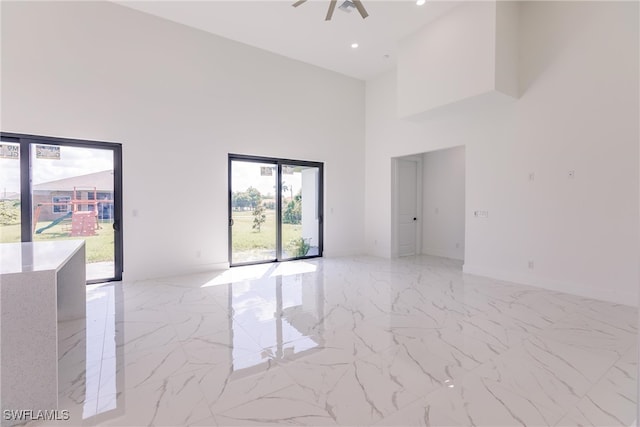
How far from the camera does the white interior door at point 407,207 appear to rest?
7.12m

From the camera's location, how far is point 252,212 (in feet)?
19.3

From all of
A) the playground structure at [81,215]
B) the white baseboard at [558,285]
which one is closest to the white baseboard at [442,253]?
the white baseboard at [558,285]

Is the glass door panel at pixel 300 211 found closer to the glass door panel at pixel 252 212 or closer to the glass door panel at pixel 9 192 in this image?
the glass door panel at pixel 252 212

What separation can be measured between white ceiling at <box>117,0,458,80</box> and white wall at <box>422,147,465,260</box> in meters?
2.68

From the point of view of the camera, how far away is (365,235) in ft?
24.1

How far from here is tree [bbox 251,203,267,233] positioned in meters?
5.92

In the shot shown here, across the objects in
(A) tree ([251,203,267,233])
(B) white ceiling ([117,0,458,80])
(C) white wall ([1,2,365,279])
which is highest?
(B) white ceiling ([117,0,458,80])

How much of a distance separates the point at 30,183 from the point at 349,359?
4824 millimetres

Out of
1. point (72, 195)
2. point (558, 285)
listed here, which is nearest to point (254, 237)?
point (72, 195)

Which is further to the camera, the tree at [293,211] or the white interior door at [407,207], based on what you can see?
the white interior door at [407,207]

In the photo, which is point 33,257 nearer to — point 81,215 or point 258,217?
point 81,215

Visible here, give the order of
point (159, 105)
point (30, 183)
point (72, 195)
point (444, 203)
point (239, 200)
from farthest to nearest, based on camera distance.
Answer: point (444, 203) < point (239, 200) < point (159, 105) < point (72, 195) < point (30, 183)

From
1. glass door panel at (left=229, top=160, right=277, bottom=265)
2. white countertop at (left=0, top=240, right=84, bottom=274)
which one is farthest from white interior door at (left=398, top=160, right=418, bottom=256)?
white countertop at (left=0, top=240, right=84, bottom=274)

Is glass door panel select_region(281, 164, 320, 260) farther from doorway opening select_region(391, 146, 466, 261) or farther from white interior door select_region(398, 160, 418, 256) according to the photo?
white interior door select_region(398, 160, 418, 256)
